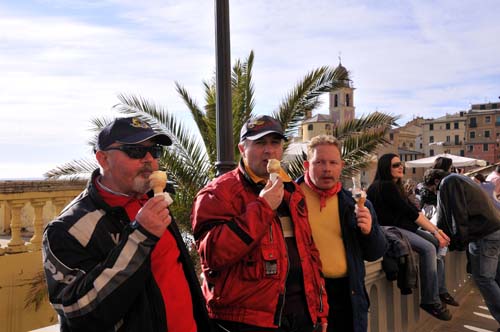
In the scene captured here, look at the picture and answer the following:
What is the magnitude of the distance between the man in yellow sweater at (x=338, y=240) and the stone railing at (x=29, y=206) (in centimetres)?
533

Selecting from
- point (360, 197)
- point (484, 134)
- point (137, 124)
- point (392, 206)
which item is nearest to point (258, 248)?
point (360, 197)

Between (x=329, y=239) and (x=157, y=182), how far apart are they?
5.12 ft

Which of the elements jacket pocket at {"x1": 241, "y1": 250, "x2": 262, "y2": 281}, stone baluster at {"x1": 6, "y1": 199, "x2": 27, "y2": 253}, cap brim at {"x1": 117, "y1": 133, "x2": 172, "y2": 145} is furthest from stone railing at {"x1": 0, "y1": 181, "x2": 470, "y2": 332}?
cap brim at {"x1": 117, "y1": 133, "x2": 172, "y2": 145}

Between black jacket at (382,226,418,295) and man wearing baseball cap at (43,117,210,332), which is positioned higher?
man wearing baseball cap at (43,117,210,332)

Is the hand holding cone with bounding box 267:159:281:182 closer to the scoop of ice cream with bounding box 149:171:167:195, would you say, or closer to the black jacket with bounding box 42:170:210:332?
the scoop of ice cream with bounding box 149:171:167:195

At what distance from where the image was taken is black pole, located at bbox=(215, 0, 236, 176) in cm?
441

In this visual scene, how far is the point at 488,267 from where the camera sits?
5199mm

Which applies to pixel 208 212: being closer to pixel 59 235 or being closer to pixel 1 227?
pixel 59 235

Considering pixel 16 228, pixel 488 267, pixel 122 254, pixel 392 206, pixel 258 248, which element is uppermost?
pixel 122 254

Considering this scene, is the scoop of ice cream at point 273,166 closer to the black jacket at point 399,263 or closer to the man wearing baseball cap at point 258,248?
the man wearing baseball cap at point 258,248

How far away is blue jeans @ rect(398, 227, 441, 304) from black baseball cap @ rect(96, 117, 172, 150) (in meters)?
3.41

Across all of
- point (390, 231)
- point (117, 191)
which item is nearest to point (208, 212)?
point (117, 191)

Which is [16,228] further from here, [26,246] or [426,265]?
[426,265]

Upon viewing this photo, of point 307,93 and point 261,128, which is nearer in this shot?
point 261,128
